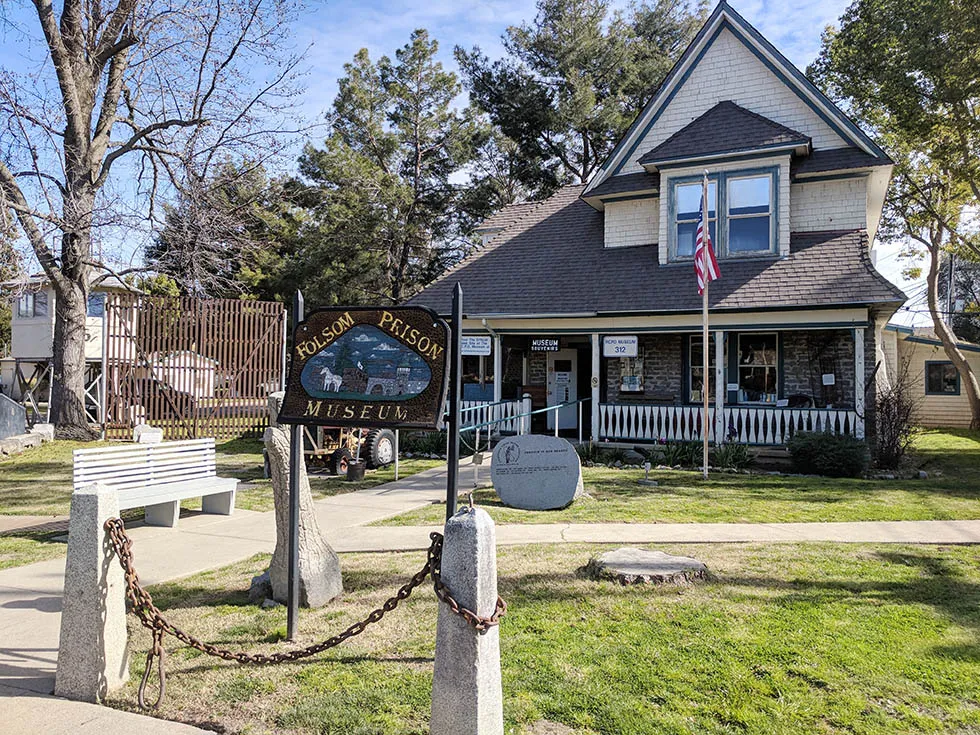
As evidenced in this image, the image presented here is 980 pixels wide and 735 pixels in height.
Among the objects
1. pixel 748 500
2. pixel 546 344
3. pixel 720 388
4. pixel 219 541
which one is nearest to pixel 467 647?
pixel 219 541

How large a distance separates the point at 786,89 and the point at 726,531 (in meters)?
12.1

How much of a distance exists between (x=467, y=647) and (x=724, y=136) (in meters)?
15.1

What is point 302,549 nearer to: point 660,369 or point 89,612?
point 89,612

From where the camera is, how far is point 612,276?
1694 centimetres

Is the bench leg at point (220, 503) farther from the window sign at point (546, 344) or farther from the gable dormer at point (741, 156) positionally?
the gable dormer at point (741, 156)

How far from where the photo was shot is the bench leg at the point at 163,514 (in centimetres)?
866

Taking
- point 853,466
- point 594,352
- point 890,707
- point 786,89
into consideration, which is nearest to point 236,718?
point 890,707

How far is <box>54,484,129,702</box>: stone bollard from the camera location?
13.7 ft

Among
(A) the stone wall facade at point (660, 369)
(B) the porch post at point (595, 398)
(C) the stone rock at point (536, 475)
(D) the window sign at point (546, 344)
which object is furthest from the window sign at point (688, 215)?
(C) the stone rock at point (536, 475)

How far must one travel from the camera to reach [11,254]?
48.5 ft

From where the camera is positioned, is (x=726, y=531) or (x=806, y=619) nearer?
(x=806, y=619)

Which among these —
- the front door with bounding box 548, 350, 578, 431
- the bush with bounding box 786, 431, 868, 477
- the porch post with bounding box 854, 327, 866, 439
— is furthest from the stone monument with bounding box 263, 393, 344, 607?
the front door with bounding box 548, 350, 578, 431

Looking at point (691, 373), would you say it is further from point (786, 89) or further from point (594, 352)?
point (786, 89)

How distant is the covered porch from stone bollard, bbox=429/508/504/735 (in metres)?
9.45
